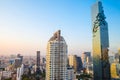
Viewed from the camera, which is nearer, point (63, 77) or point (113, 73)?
point (63, 77)

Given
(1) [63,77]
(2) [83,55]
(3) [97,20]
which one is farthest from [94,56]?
(2) [83,55]

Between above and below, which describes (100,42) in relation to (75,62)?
above

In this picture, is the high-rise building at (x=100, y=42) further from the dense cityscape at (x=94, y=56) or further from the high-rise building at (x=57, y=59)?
the high-rise building at (x=57, y=59)

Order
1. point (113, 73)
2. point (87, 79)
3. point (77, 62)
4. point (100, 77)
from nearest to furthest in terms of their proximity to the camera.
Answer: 1. point (100, 77)
2. point (113, 73)
3. point (87, 79)
4. point (77, 62)

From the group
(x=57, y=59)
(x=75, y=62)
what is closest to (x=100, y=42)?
(x=57, y=59)

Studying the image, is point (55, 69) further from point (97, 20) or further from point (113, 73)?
point (113, 73)

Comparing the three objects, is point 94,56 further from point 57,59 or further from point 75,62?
point 75,62

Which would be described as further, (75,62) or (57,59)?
(75,62)

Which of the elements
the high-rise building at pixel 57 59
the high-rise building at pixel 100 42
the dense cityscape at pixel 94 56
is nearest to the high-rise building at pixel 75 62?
the dense cityscape at pixel 94 56

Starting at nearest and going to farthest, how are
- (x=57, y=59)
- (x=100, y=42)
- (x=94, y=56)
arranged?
(x=57, y=59)
(x=100, y=42)
(x=94, y=56)
